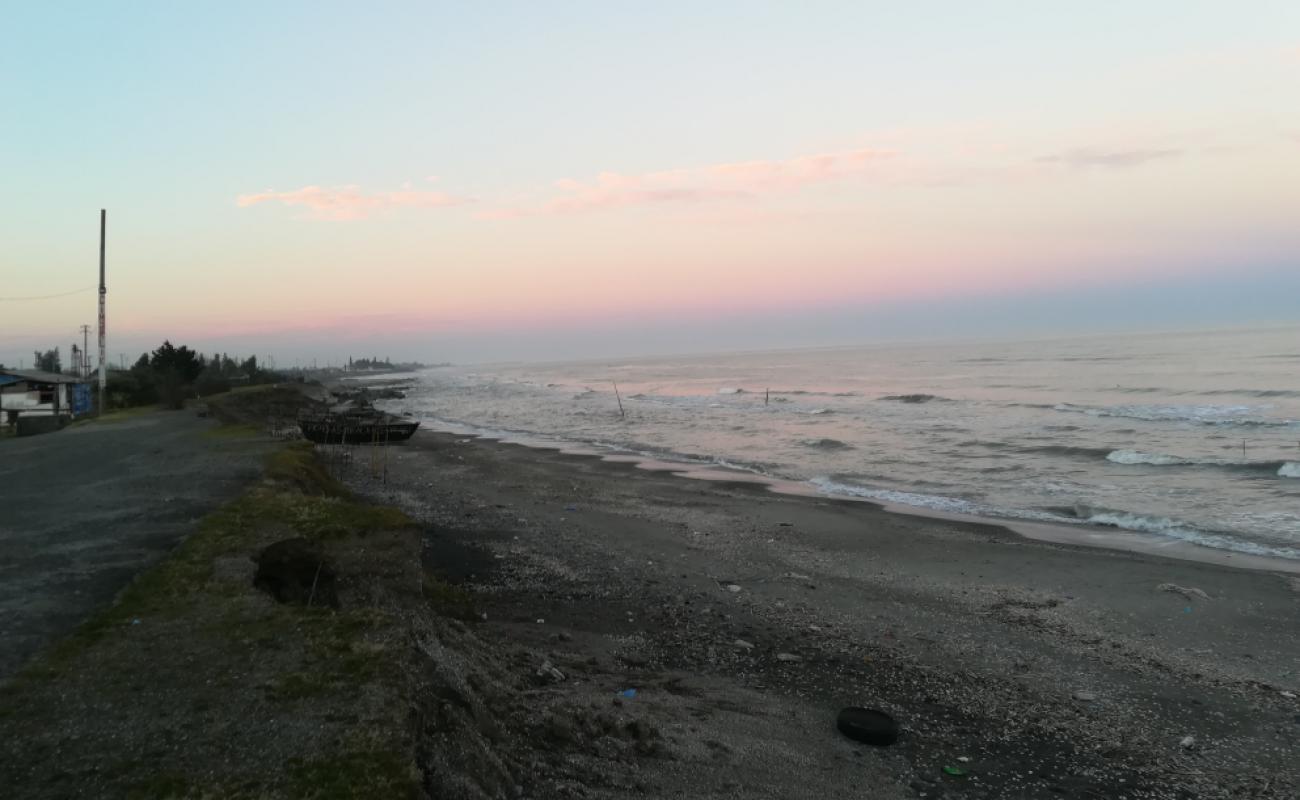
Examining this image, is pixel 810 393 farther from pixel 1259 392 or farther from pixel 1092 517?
pixel 1092 517

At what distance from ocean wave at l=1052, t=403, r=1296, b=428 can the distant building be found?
4775 cm

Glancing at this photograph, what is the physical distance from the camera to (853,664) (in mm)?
7324

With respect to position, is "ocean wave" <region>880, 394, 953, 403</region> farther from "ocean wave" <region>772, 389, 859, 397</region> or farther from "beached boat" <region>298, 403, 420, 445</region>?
"beached boat" <region>298, 403, 420, 445</region>

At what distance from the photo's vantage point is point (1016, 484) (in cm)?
1947

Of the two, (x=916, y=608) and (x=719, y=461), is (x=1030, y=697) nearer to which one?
(x=916, y=608)

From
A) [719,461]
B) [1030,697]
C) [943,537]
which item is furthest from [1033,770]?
[719,461]

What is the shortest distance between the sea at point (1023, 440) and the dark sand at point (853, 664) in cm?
430

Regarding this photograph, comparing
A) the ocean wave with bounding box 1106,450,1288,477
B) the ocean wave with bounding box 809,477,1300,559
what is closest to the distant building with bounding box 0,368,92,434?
the ocean wave with bounding box 809,477,1300,559

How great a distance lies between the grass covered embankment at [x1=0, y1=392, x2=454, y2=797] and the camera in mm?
3326

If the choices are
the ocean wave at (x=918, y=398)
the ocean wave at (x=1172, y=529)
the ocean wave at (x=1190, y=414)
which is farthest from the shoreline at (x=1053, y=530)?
the ocean wave at (x=918, y=398)

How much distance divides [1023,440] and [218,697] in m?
28.9

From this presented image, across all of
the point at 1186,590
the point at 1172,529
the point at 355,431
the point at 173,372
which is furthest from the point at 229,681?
the point at 173,372

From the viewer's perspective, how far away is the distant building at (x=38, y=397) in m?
31.8

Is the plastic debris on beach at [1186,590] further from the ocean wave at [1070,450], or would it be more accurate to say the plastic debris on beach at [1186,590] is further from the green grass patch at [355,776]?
the ocean wave at [1070,450]
